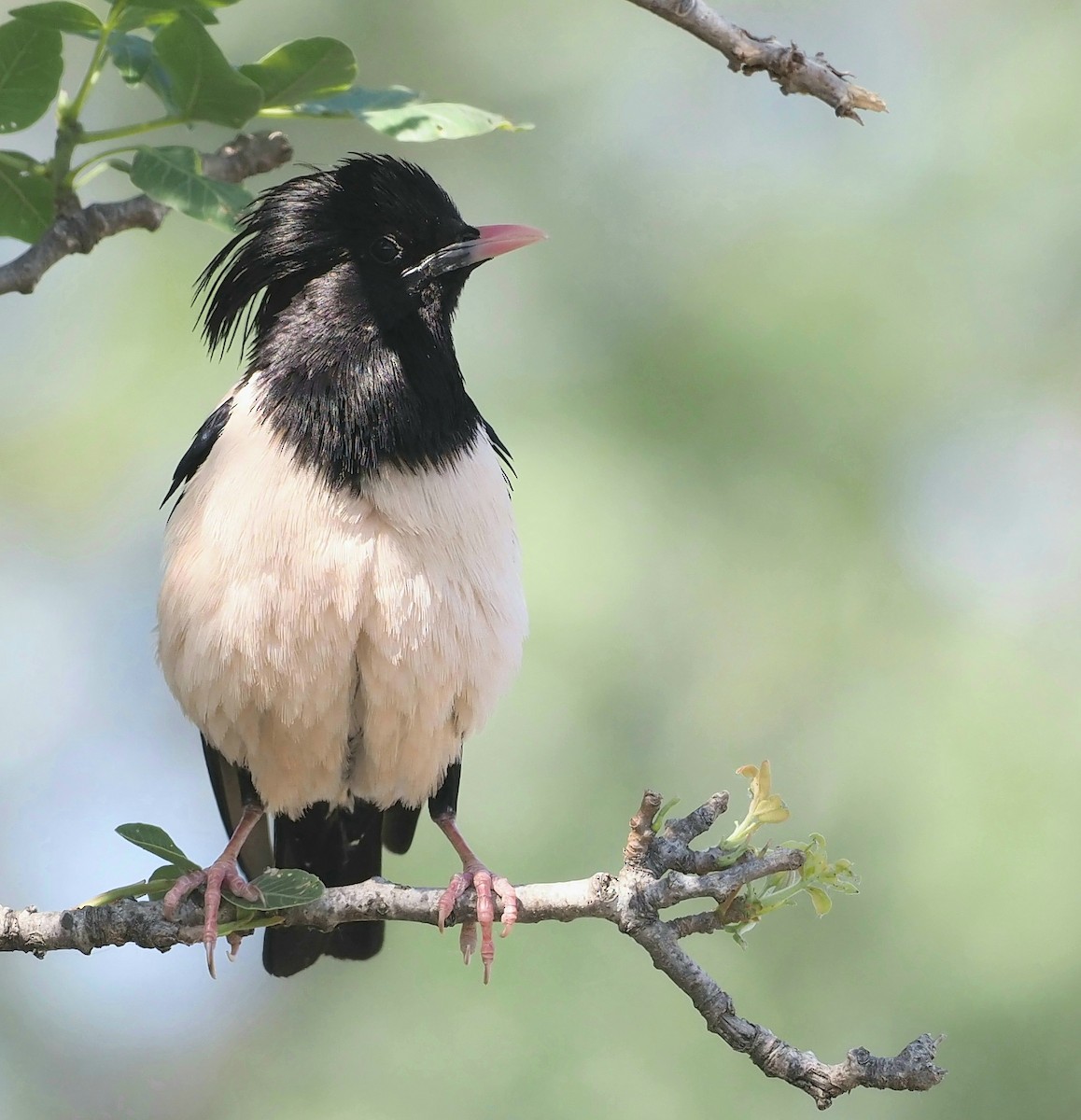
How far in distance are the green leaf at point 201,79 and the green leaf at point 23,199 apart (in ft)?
1.54

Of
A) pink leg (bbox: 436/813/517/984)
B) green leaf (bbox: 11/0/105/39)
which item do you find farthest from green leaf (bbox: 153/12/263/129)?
pink leg (bbox: 436/813/517/984)

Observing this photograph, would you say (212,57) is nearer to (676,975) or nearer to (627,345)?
(676,975)

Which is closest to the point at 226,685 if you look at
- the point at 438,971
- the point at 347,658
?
the point at 347,658

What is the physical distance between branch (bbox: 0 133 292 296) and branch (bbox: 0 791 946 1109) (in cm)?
169

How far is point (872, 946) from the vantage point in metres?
7.64

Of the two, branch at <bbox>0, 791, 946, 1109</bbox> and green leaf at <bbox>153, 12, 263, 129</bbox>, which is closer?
branch at <bbox>0, 791, 946, 1109</bbox>

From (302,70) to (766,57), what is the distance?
1.21m

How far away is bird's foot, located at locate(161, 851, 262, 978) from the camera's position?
3416 millimetres

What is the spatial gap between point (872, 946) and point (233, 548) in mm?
5168

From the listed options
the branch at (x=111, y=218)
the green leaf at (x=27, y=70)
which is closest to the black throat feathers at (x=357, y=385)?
the branch at (x=111, y=218)

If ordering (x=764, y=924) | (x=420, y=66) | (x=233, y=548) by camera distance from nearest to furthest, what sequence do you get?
(x=233, y=548) → (x=764, y=924) → (x=420, y=66)

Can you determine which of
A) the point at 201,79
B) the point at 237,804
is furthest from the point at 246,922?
the point at 201,79

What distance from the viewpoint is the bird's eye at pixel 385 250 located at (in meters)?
4.27

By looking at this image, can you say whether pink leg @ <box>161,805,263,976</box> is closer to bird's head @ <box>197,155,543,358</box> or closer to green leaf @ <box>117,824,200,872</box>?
green leaf @ <box>117,824,200,872</box>
